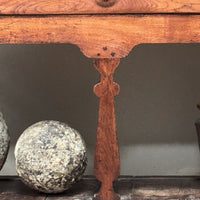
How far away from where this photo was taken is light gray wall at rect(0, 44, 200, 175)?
3.08m

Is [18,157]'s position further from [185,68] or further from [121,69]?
[185,68]

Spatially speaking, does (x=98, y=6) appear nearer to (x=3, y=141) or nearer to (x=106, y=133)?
(x=106, y=133)

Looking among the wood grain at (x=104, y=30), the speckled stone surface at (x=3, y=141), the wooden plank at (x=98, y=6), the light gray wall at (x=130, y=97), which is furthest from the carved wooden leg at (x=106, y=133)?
the light gray wall at (x=130, y=97)

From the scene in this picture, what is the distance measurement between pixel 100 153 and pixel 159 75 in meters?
0.76

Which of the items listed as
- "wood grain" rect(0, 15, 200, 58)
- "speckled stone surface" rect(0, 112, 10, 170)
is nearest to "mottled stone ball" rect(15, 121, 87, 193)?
"speckled stone surface" rect(0, 112, 10, 170)

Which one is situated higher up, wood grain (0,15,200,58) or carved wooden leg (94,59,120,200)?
wood grain (0,15,200,58)

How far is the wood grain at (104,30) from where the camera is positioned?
2.32 m

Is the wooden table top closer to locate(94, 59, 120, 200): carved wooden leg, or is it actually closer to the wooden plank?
locate(94, 59, 120, 200): carved wooden leg

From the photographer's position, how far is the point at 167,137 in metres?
3.12

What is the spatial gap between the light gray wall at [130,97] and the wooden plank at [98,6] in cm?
78

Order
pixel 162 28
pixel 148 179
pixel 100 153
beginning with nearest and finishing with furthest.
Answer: pixel 162 28
pixel 100 153
pixel 148 179

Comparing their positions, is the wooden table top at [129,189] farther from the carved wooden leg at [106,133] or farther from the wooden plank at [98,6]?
the wooden plank at [98,6]

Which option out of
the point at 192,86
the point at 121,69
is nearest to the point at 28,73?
the point at 121,69

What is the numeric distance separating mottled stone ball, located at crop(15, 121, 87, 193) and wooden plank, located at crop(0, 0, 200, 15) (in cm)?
59
